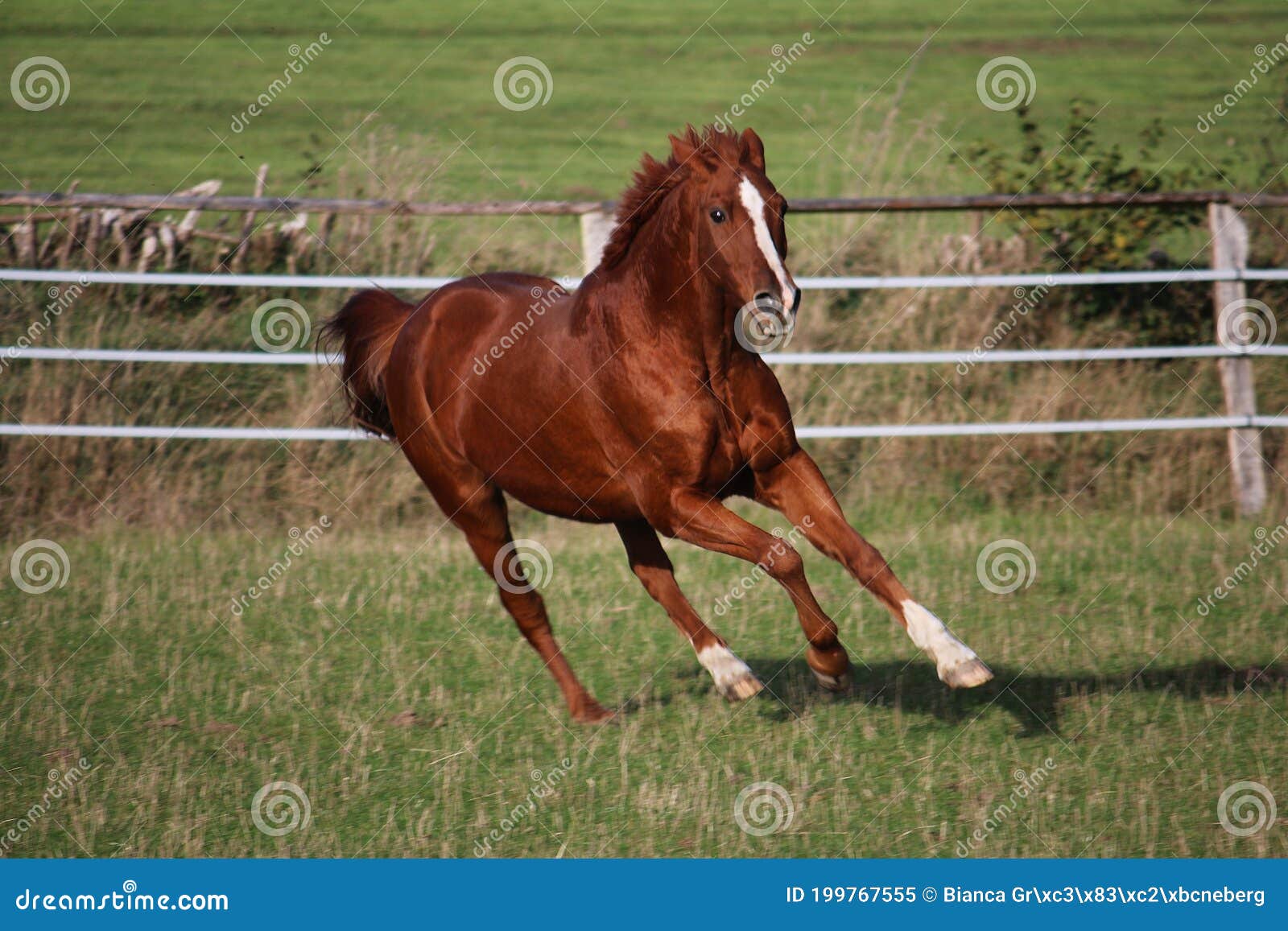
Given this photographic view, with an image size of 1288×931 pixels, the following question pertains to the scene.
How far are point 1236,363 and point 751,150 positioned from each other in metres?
4.91

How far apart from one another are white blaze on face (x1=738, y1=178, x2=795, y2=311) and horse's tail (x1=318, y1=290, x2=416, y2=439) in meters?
2.31

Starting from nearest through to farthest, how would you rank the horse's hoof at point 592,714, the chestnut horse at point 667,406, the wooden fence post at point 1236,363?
the chestnut horse at point 667,406
the horse's hoof at point 592,714
the wooden fence post at point 1236,363

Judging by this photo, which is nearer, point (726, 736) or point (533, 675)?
point (726, 736)

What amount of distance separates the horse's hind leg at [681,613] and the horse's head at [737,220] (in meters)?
1.19

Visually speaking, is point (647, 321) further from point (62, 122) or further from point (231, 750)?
point (62, 122)

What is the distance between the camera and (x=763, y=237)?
13.1ft

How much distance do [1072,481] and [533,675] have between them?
3.91 m

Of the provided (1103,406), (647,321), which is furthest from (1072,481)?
(647,321)

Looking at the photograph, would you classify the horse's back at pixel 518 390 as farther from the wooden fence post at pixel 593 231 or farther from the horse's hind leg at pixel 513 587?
the wooden fence post at pixel 593 231

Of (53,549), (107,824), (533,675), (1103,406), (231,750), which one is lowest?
(107,824)

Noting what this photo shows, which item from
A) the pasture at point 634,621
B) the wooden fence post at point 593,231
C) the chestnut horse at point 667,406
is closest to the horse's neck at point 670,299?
the chestnut horse at point 667,406

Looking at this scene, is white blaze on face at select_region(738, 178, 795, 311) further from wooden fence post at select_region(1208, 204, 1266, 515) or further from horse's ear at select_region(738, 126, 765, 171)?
wooden fence post at select_region(1208, 204, 1266, 515)

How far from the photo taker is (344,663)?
19.2 ft

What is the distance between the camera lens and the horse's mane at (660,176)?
169 inches
